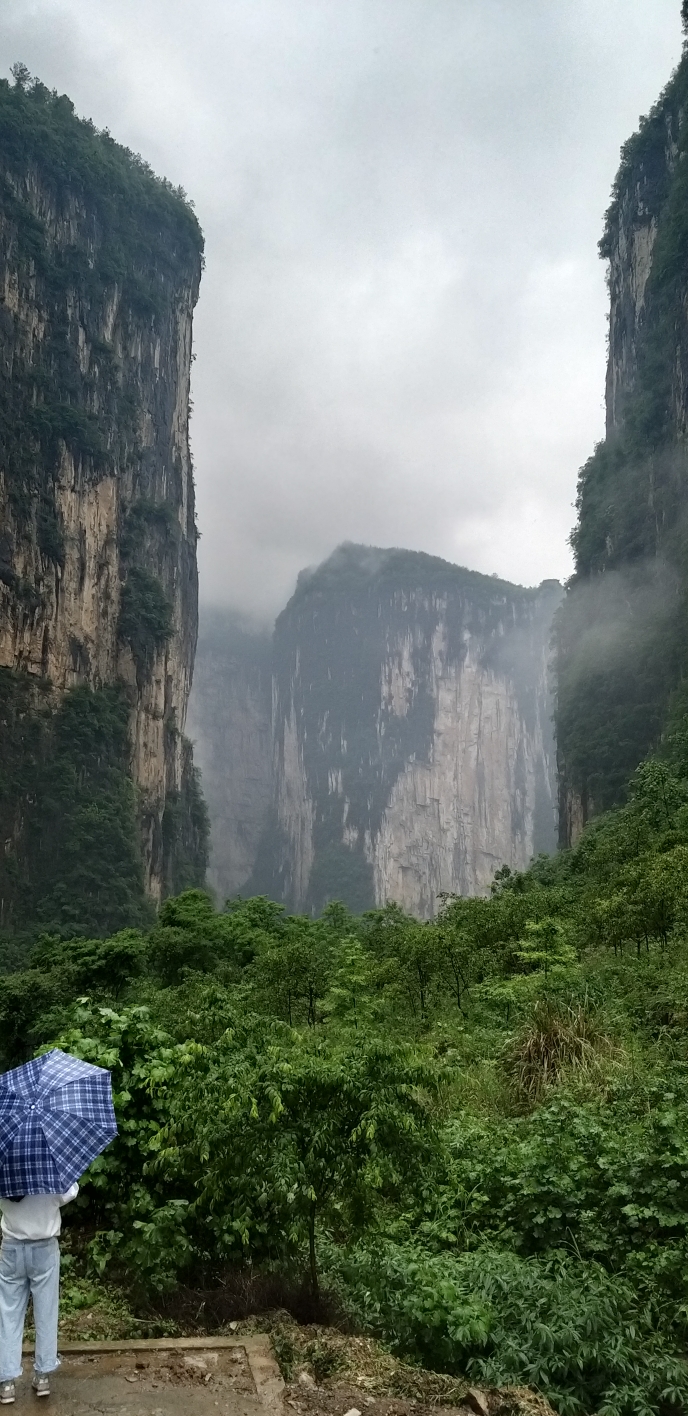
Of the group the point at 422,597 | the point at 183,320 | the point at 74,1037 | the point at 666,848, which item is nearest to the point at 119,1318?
the point at 74,1037

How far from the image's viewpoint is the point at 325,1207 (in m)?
3.18

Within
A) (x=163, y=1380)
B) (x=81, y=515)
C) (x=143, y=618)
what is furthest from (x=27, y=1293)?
(x=143, y=618)

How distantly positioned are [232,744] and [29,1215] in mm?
102583

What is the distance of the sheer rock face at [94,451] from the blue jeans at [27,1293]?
3034 cm

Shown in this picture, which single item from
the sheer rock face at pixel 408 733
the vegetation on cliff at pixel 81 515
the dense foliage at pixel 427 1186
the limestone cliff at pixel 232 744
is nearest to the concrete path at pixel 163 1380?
the dense foliage at pixel 427 1186

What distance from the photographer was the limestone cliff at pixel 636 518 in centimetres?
3061

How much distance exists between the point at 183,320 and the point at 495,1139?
52.8 meters

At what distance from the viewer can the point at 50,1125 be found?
2725 mm

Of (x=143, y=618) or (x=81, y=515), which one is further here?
(x=143, y=618)

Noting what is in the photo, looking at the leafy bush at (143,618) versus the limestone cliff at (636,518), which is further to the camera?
the leafy bush at (143,618)

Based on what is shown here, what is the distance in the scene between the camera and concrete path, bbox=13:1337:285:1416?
2531mm

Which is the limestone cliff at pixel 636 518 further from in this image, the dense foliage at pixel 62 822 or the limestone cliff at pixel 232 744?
the limestone cliff at pixel 232 744

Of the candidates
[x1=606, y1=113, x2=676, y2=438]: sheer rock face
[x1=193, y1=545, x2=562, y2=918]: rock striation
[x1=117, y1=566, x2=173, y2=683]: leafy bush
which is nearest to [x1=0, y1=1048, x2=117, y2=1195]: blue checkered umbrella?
[x1=117, y1=566, x2=173, y2=683]: leafy bush

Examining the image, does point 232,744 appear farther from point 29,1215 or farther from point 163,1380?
point 163,1380
